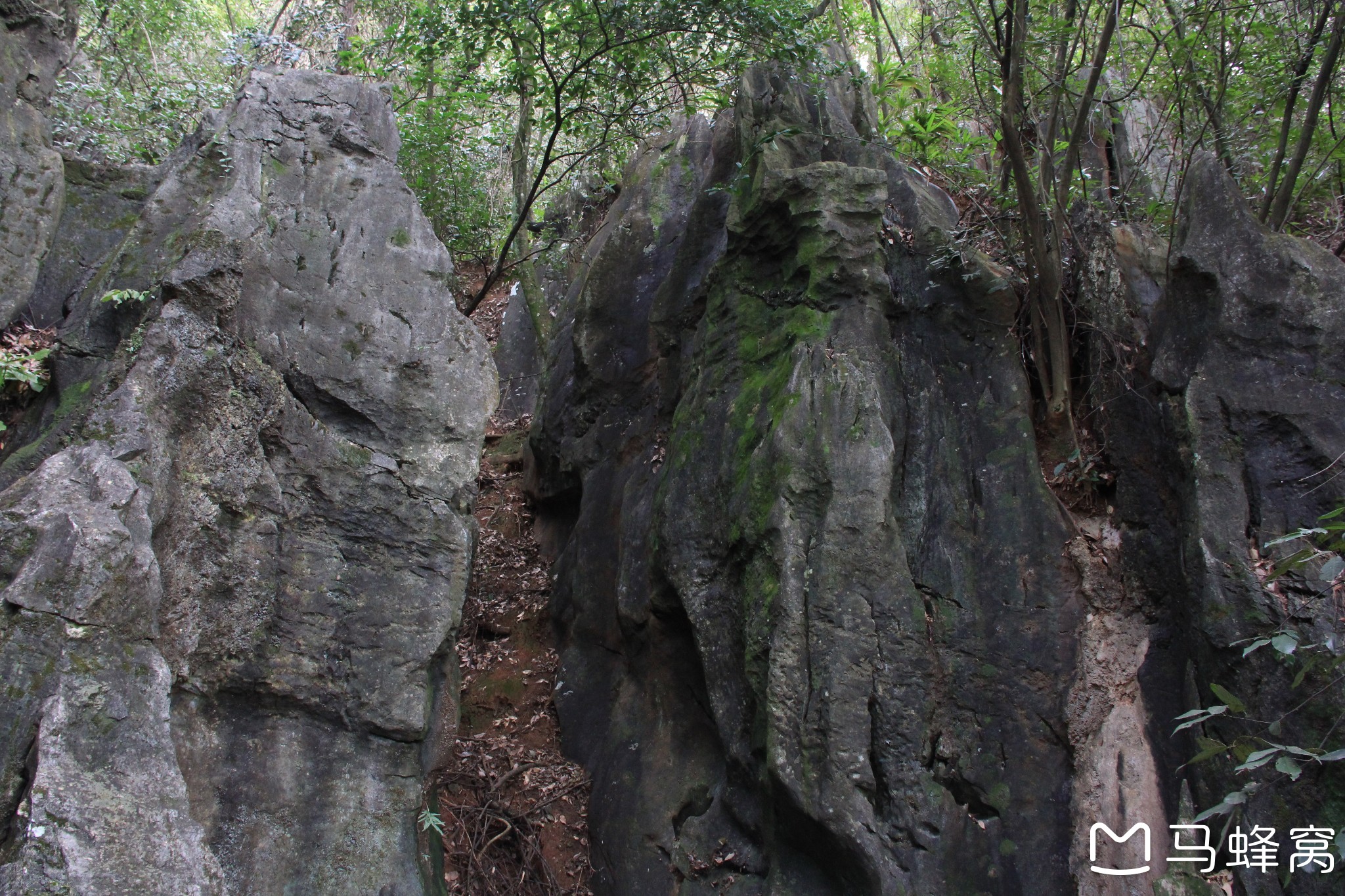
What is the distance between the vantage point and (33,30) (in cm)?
732

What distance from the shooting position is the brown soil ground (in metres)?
6.43

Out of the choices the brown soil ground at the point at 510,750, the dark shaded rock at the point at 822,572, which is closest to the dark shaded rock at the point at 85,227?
the brown soil ground at the point at 510,750

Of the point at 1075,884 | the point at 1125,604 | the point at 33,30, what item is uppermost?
the point at 33,30

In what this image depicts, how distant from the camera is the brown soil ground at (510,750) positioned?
6.43 metres

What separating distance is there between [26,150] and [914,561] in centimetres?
739

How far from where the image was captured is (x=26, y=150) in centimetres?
666

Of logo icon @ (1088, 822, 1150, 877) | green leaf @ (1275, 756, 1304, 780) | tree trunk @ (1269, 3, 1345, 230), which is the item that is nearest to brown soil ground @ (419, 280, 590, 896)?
logo icon @ (1088, 822, 1150, 877)

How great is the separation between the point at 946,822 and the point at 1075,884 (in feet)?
2.66

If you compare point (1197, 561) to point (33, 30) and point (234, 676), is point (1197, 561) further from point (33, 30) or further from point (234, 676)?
point (33, 30)

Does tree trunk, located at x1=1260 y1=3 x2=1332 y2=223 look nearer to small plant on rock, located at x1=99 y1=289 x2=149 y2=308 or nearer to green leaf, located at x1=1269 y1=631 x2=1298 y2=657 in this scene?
green leaf, located at x1=1269 y1=631 x2=1298 y2=657

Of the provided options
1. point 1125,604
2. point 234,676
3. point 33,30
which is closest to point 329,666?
point 234,676

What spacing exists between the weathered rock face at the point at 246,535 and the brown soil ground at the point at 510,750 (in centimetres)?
103

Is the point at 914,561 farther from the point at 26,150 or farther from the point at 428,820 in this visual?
the point at 26,150

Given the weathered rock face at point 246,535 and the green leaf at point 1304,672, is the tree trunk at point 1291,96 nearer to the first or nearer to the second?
the green leaf at point 1304,672
